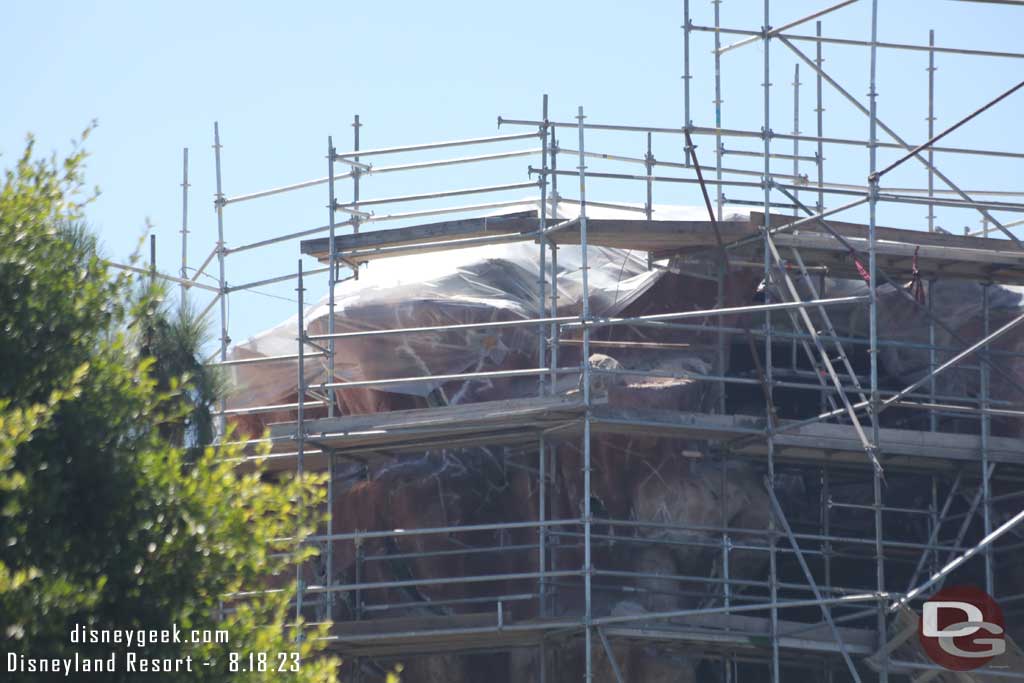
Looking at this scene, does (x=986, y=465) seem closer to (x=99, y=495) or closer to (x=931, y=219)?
(x=931, y=219)

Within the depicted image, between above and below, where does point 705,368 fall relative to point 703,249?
below

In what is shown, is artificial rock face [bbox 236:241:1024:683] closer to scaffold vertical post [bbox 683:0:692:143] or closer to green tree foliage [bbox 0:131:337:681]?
scaffold vertical post [bbox 683:0:692:143]

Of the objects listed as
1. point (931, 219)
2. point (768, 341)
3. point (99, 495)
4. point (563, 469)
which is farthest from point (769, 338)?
point (99, 495)

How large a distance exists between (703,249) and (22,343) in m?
Answer: 8.32

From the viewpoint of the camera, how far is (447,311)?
18.3 meters

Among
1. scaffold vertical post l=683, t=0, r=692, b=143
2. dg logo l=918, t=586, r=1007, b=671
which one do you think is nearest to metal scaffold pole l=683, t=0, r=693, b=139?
scaffold vertical post l=683, t=0, r=692, b=143

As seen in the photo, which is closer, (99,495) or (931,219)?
(99,495)

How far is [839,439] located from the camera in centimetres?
1673

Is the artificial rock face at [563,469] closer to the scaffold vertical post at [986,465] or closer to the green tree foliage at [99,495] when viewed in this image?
the scaffold vertical post at [986,465]

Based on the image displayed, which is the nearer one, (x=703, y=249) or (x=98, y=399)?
(x=98, y=399)

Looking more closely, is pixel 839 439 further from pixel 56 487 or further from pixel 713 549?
pixel 56 487

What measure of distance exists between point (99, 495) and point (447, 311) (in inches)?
322

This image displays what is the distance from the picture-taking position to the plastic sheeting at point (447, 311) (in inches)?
719

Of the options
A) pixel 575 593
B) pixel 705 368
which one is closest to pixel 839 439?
pixel 705 368
